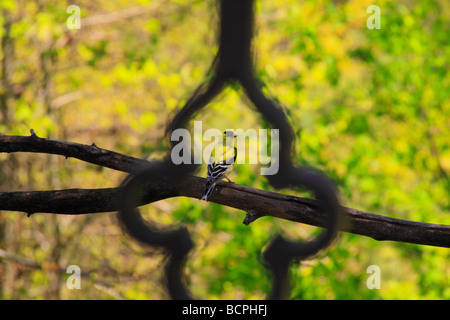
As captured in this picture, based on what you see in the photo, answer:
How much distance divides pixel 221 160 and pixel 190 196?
0.71 feet

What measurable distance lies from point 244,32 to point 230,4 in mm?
39

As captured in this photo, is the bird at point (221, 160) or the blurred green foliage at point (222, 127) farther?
the blurred green foliage at point (222, 127)

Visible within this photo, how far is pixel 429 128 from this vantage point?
4.23 m

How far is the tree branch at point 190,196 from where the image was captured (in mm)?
792

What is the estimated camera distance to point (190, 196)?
0.82m

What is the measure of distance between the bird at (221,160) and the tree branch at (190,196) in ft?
0.08

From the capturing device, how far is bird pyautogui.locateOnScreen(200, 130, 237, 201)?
35.1 inches
